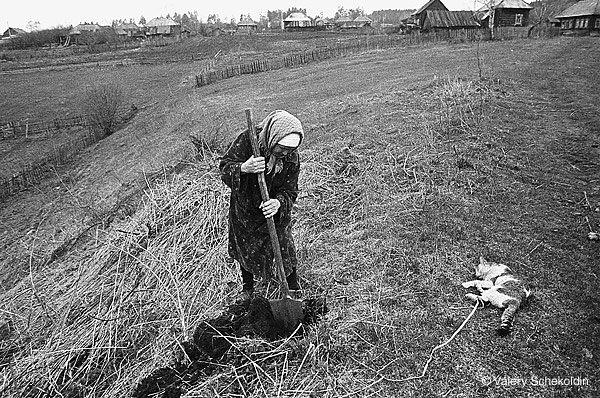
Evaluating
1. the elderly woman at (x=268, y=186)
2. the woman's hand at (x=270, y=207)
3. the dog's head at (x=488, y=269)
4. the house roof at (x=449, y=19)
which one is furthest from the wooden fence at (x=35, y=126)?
the house roof at (x=449, y=19)

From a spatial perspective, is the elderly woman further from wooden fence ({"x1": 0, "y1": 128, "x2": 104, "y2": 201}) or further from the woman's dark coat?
wooden fence ({"x1": 0, "y1": 128, "x2": 104, "y2": 201})

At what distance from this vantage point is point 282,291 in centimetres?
299

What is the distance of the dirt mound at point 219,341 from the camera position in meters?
2.83

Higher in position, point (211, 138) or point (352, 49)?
point (352, 49)

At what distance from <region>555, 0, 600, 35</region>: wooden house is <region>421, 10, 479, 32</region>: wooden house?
6.42m

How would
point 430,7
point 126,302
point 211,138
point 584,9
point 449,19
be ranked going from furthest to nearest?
1. point 430,7
2. point 449,19
3. point 584,9
4. point 211,138
5. point 126,302

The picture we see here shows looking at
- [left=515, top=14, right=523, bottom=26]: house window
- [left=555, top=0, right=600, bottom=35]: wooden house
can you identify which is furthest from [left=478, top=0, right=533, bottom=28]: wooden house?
[left=555, top=0, right=600, bottom=35]: wooden house

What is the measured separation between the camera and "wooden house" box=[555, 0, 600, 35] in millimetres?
24266

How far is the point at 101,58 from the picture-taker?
42531 mm

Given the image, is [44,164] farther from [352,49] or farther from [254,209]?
[352,49]


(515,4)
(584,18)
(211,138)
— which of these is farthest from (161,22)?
(211,138)

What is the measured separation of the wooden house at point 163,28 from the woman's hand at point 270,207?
68530mm

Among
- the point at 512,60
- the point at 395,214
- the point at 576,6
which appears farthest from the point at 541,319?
the point at 576,6

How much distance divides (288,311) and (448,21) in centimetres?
3394
